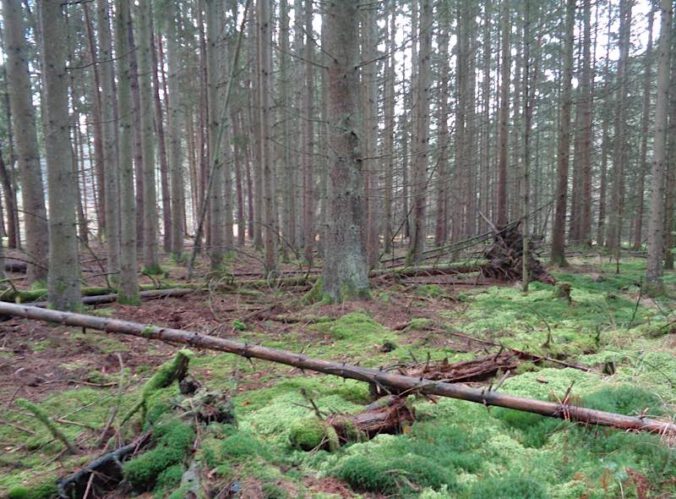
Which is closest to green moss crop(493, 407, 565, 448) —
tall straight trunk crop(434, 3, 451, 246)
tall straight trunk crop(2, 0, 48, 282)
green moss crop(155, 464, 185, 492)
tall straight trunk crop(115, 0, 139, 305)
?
green moss crop(155, 464, 185, 492)

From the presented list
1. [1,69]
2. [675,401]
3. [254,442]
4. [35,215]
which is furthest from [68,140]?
[1,69]

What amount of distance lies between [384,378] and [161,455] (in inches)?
71.7

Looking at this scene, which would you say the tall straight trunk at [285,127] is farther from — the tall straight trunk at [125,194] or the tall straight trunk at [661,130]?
the tall straight trunk at [661,130]

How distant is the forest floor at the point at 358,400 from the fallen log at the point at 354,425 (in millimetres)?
36

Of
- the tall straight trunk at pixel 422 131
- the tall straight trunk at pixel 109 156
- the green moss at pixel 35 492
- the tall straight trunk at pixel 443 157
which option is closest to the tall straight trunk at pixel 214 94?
the tall straight trunk at pixel 109 156

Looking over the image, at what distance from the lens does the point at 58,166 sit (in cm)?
633

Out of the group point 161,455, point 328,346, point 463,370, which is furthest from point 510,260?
point 161,455

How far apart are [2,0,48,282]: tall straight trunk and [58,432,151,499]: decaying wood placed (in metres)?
6.12

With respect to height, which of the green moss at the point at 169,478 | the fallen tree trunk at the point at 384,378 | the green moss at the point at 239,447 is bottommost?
the green moss at the point at 169,478

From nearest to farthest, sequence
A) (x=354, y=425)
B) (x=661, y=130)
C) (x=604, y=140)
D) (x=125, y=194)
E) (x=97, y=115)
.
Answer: (x=354, y=425), (x=125, y=194), (x=661, y=130), (x=97, y=115), (x=604, y=140)

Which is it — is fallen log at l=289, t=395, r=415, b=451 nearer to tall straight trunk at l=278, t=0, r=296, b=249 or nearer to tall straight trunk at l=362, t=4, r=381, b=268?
tall straight trunk at l=362, t=4, r=381, b=268

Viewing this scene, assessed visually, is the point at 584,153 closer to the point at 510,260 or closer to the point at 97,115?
the point at 510,260

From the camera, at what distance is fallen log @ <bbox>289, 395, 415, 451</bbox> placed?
327 centimetres

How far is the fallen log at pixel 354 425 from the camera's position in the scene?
327 cm
